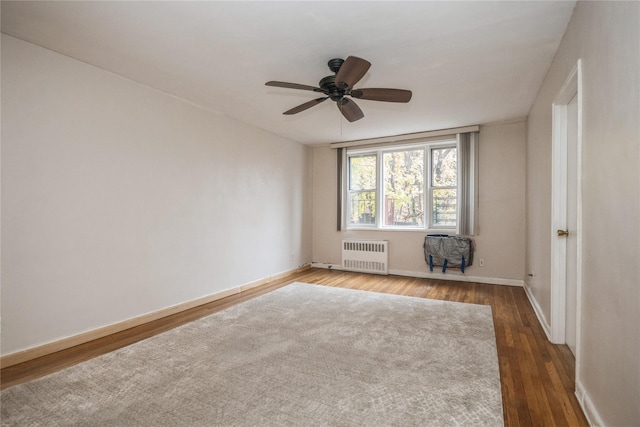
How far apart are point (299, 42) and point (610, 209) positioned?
2.28 m

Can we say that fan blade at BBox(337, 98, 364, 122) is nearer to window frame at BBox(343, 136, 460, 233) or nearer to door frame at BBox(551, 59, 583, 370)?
door frame at BBox(551, 59, 583, 370)

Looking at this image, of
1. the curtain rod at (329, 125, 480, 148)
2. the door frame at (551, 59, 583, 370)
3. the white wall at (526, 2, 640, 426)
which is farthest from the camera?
the curtain rod at (329, 125, 480, 148)

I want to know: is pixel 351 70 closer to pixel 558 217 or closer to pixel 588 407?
pixel 558 217

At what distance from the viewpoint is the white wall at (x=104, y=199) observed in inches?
94.3

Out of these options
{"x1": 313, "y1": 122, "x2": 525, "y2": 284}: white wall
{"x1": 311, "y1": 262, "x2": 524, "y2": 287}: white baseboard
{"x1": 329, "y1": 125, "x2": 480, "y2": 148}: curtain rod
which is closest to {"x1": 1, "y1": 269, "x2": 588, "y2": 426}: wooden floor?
{"x1": 311, "y1": 262, "x2": 524, "y2": 287}: white baseboard

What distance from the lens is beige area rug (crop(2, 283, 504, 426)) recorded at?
1707mm

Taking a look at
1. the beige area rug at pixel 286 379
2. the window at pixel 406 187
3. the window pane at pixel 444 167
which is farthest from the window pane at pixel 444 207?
the beige area rug at pixel 286 379

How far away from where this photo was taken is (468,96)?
3.61 meters

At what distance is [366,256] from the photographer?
18.8 ft

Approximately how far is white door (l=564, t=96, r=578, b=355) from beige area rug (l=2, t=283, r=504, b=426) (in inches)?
24.5

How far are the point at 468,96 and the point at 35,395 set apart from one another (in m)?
4.65

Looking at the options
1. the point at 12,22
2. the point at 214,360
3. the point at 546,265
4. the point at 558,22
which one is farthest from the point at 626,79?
the point at 12,22

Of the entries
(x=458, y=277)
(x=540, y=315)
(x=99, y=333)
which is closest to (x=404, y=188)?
(x=458, y=277)

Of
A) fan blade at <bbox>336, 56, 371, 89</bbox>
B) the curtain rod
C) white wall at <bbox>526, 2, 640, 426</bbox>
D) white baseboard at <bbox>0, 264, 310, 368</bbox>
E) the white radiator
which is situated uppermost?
the curtain rod
